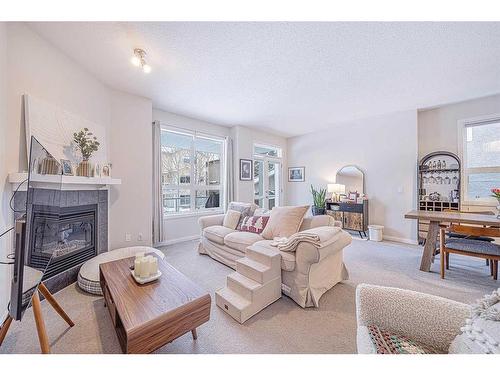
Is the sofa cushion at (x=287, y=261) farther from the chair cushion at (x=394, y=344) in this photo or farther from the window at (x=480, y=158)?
the window at (x=480, y=158)

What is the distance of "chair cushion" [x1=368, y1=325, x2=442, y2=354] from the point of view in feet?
2.84

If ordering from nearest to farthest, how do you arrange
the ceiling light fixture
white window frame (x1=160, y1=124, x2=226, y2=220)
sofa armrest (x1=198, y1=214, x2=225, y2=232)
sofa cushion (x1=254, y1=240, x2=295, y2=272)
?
sofa cushion (x1=254, y1=240, x2=295, y2=272), the ceiling light fixture, sofa armrest (x1=198, y1=214, x2=225, y2=232), white window frame (x1=160, y1=124, x2=226, y2=220)

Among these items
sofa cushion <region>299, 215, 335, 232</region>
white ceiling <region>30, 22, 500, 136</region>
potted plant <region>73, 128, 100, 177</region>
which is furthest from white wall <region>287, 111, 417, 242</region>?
potted plant <region>73, 128, 100, 177</region>

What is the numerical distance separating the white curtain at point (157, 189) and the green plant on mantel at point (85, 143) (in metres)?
1.11

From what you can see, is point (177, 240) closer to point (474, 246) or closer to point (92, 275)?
point (92, 275)

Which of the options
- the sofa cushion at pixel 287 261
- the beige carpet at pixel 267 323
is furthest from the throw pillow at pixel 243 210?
the sofa cushion at pixel 287 261

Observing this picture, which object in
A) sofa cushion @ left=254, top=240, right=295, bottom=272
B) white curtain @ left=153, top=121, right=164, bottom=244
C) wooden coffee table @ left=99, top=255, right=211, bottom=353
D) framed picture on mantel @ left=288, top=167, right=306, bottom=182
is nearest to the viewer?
wooden coffee table @ left=99, top=255, right=211, bottom=353

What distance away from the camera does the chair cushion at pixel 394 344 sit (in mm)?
865

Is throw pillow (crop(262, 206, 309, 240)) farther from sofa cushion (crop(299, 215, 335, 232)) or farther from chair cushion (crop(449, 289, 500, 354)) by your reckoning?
chair cushion (crop(449, 289, 500, 354))

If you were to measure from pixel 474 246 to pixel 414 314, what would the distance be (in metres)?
2.13

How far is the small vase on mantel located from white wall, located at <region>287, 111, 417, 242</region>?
190 inches

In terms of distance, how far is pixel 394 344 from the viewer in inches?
35.2
